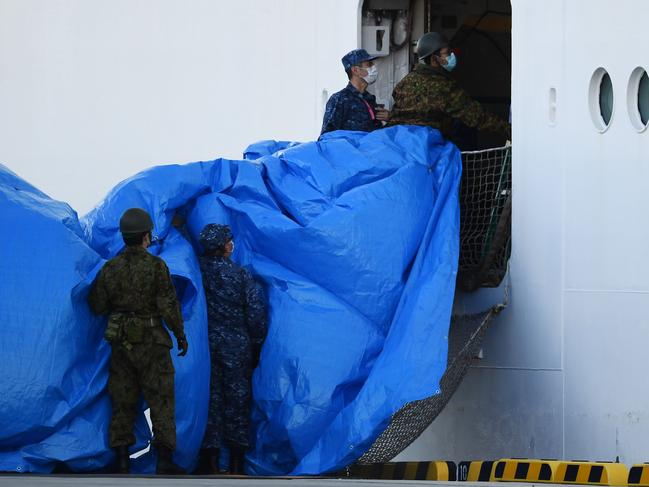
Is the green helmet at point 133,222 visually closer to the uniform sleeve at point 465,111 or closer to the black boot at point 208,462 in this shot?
the black boot at point 208,462

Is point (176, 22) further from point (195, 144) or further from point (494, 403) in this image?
point (494, 403)

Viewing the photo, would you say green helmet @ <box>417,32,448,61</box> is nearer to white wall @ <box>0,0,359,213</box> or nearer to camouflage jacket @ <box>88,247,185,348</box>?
white wall @ <box>0,0,359,213</box>

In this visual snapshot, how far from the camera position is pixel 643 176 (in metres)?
7.21

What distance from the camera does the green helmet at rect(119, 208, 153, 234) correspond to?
685 cm

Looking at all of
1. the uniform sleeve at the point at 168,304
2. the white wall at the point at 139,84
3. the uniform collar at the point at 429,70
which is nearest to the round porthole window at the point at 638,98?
the uniform collar at the point at 429,70

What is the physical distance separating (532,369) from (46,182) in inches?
168

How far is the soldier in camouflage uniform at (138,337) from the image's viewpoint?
6746 millimetres

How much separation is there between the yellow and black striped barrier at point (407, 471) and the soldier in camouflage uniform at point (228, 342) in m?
0.60

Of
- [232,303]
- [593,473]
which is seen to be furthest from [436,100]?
[593,473]

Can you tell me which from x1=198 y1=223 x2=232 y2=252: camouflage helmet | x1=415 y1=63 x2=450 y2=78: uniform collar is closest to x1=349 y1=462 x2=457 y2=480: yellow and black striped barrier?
x1=198 y1=223 x2=232 y2=252: camouflage helmet

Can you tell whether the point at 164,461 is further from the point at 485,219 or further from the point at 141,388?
the point at 485,219

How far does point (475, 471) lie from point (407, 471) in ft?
1.14

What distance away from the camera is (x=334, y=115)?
27.8ft

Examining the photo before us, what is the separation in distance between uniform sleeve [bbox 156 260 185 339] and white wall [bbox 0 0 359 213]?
11.3 ft
